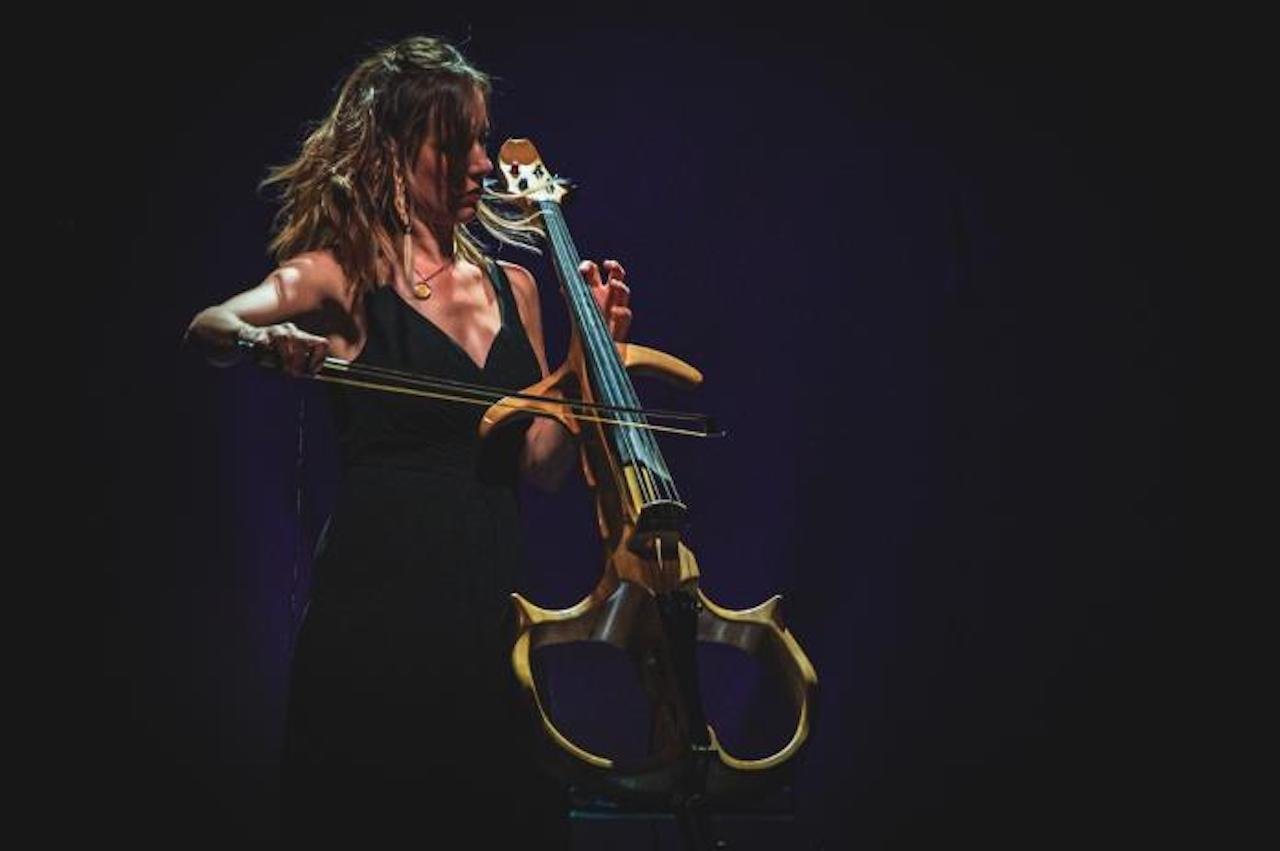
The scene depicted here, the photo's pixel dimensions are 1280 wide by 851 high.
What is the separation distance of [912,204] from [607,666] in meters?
1.04

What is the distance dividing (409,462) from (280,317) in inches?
8.4

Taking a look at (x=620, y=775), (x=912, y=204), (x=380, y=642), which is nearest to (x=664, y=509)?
(x=620, y=775)

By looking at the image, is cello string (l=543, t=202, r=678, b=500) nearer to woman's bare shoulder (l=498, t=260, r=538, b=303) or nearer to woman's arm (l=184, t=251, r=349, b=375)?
woman's bare shoulder (l=498, t=260, r=538, b=303)

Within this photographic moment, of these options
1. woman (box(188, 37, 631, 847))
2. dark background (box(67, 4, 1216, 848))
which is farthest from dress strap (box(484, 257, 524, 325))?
dark background (box(67, 4, 1216, 848))

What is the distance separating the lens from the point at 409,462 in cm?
142

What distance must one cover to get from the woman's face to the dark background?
681mm

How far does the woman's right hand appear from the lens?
1193 millimetres

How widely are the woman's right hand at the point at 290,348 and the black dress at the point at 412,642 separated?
0.23m

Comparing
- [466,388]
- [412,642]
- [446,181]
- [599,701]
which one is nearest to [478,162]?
[446,181]

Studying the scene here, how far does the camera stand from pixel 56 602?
6.39 feet

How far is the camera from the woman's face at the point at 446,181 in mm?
1567

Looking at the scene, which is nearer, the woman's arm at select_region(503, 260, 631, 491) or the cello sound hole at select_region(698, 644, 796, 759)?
the woman's arm at select_region(503, 260, 631, 491)

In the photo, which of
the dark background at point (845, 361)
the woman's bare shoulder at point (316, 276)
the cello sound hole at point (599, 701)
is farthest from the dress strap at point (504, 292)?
the cello sound hole at point (599, 701)

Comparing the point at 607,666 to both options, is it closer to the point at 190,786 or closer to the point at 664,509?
the point at 190,786
